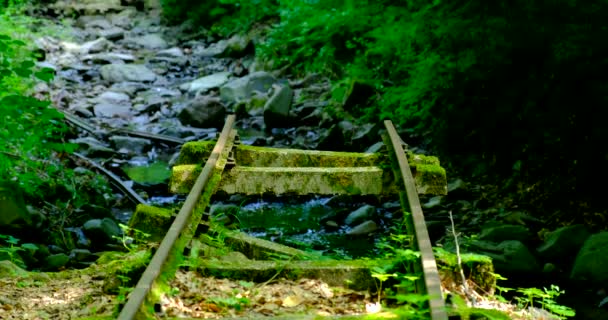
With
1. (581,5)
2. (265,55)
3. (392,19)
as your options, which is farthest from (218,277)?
(265,55)

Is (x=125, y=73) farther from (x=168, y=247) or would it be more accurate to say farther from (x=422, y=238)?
(x=422, y=238)

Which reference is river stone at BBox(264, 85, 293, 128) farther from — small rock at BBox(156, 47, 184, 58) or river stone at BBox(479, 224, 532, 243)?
small rock at BBox(156, 47, 184, 58)

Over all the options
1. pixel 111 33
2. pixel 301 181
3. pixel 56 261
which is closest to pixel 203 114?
pixel 56 261

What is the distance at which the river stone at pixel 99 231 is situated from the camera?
831 centimetres

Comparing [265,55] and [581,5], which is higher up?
[265,55]

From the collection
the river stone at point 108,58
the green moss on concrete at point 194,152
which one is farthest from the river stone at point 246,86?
the green moss on concrete at point 194,152

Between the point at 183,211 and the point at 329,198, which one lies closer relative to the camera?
the point at 183,211

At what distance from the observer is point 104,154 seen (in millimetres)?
12109

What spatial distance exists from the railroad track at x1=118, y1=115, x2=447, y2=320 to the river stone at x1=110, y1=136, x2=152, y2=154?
6471mm

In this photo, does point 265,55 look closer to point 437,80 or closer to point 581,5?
point 437,80

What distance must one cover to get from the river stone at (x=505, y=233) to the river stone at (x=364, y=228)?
1253 mm

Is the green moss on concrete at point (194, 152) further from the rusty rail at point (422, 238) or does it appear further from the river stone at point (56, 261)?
the river stone at point (56, 261)

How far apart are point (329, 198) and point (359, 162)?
13.5 feet

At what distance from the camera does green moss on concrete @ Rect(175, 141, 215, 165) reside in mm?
6113
